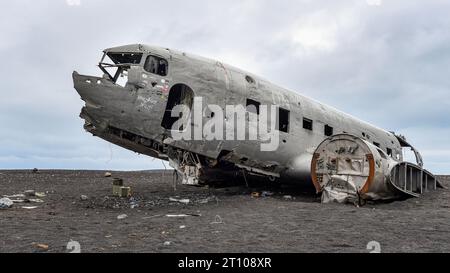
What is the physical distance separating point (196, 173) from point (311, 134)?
4.97 meters

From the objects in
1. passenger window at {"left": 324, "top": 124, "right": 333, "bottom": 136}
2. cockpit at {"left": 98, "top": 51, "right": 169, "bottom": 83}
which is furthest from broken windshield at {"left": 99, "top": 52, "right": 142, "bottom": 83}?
passenger window at {"left": 324, "top": 124, "right": 333, "bottom": 136}

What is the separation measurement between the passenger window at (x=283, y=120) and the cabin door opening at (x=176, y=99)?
3433mm

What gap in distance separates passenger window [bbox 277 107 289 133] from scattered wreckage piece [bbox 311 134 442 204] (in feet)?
5.32

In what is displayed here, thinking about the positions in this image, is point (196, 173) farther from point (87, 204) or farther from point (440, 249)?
point (440, 249)

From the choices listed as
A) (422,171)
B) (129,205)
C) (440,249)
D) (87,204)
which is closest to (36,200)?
(87,204)

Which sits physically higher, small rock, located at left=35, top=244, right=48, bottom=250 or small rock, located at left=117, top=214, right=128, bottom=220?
small rock, located at left=117, top=214, right=128, bottom=220

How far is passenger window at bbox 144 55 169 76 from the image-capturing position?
36.1 feet

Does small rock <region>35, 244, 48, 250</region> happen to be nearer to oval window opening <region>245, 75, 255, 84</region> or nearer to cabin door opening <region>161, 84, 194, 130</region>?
cabin door opening <region>161, 84, 194, 130</region>

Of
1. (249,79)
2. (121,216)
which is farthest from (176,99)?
(121,216)

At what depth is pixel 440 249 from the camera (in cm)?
621

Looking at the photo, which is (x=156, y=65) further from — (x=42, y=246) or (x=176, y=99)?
(x=42, y=246)

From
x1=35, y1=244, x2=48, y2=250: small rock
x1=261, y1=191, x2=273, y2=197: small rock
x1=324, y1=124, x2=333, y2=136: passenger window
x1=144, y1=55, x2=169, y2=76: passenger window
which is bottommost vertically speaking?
x1=35, y1=244, x2=48, y2=250: small rock

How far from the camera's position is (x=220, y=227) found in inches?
305
